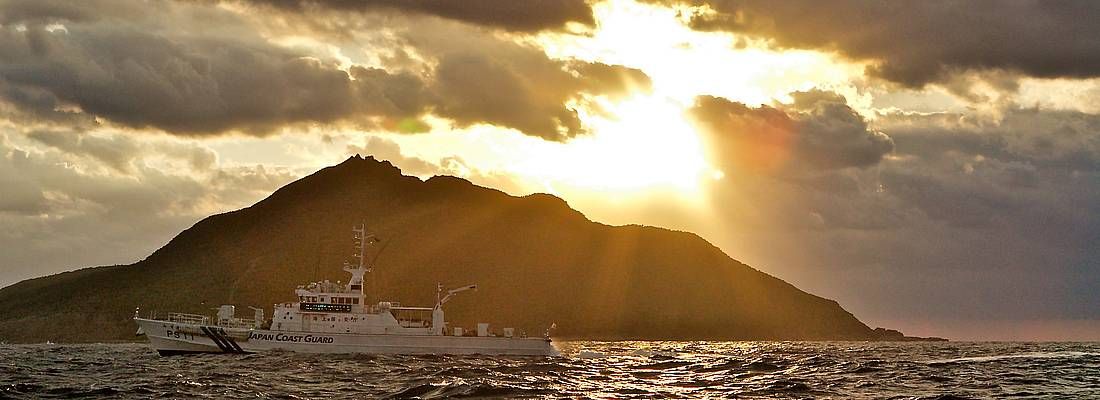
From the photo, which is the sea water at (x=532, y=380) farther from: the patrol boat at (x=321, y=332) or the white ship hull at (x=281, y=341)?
the patrol boat at (x=321, y=332)

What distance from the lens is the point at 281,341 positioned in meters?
107

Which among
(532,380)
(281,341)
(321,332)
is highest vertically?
(321,332)

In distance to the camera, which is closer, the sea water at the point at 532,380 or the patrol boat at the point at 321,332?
the sea water at the point at 532,380

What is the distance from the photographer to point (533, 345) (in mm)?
114812

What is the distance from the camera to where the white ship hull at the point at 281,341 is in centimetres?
10625

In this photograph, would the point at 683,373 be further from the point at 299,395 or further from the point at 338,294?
the point at 338,294

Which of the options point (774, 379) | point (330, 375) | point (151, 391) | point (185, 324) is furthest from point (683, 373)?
point (185, 324)

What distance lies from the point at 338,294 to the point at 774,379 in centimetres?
5114

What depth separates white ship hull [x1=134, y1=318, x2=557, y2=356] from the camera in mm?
106250

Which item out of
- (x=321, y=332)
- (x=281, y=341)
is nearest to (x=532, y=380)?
(x=321, y=332)

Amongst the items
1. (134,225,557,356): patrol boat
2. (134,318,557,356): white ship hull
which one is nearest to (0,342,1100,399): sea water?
(134,318,557,356): white ship hull

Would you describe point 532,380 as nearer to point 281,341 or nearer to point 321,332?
point 321,332

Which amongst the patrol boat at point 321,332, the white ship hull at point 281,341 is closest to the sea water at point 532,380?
the white ship hull at point 281,341

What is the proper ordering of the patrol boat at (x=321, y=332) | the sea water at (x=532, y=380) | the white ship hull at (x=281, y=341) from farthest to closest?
the patrol boat at (x=321, y=332) → the white ship hull at (x=281, y=341) → the sea water at (x=532, y=380)
